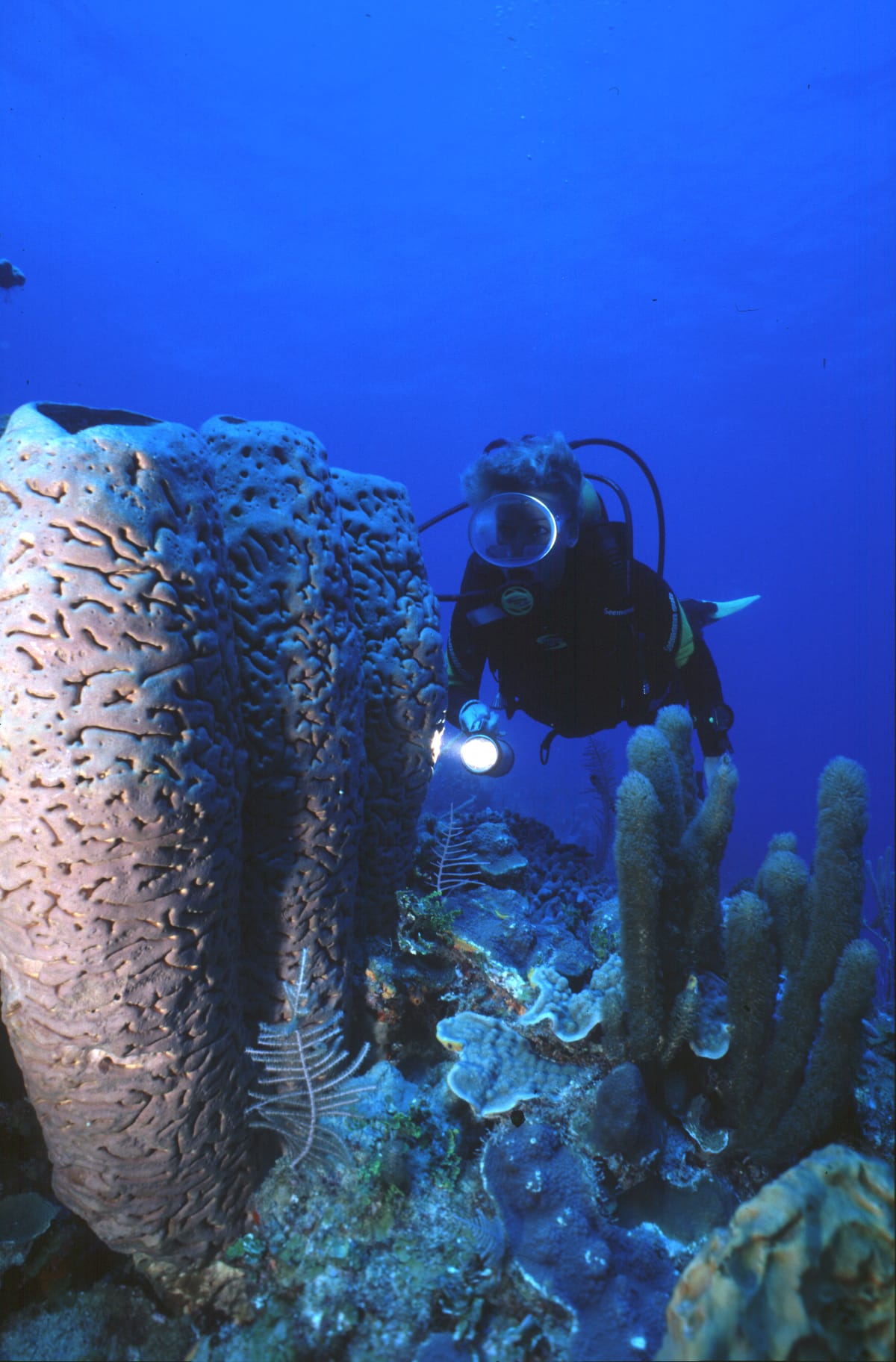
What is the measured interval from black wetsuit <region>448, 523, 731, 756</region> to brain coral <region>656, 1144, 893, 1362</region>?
3.04 m

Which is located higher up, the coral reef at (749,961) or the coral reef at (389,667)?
the coral reef at (389,667)

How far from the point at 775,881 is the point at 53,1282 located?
276 centimetres

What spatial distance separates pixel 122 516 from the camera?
1.66 metres

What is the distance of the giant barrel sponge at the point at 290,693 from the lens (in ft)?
A: 7.28

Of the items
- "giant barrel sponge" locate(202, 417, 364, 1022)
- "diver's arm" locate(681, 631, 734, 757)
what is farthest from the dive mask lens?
"giant barrel sponge" locate(202, 417, 364, 1022)

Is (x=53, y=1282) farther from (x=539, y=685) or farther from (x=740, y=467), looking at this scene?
(x=740, y=467)

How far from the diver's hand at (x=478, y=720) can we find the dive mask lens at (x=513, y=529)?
3.01 feet

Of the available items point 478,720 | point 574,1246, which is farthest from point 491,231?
point 574,1246

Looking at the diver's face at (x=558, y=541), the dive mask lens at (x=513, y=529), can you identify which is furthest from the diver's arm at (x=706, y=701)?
the dive mask lens at (x=513, y=529)

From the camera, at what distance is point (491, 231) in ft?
112

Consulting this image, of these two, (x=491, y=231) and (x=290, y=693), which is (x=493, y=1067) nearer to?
(x=290, y=693)

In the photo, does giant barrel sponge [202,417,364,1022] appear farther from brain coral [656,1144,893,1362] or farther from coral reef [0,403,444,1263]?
brain coral [656,1144,893,1362]

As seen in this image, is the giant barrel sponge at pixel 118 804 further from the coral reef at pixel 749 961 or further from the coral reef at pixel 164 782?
the coral reef at pixel 749 961

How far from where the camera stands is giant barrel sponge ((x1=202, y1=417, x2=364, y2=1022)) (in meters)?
2.22
